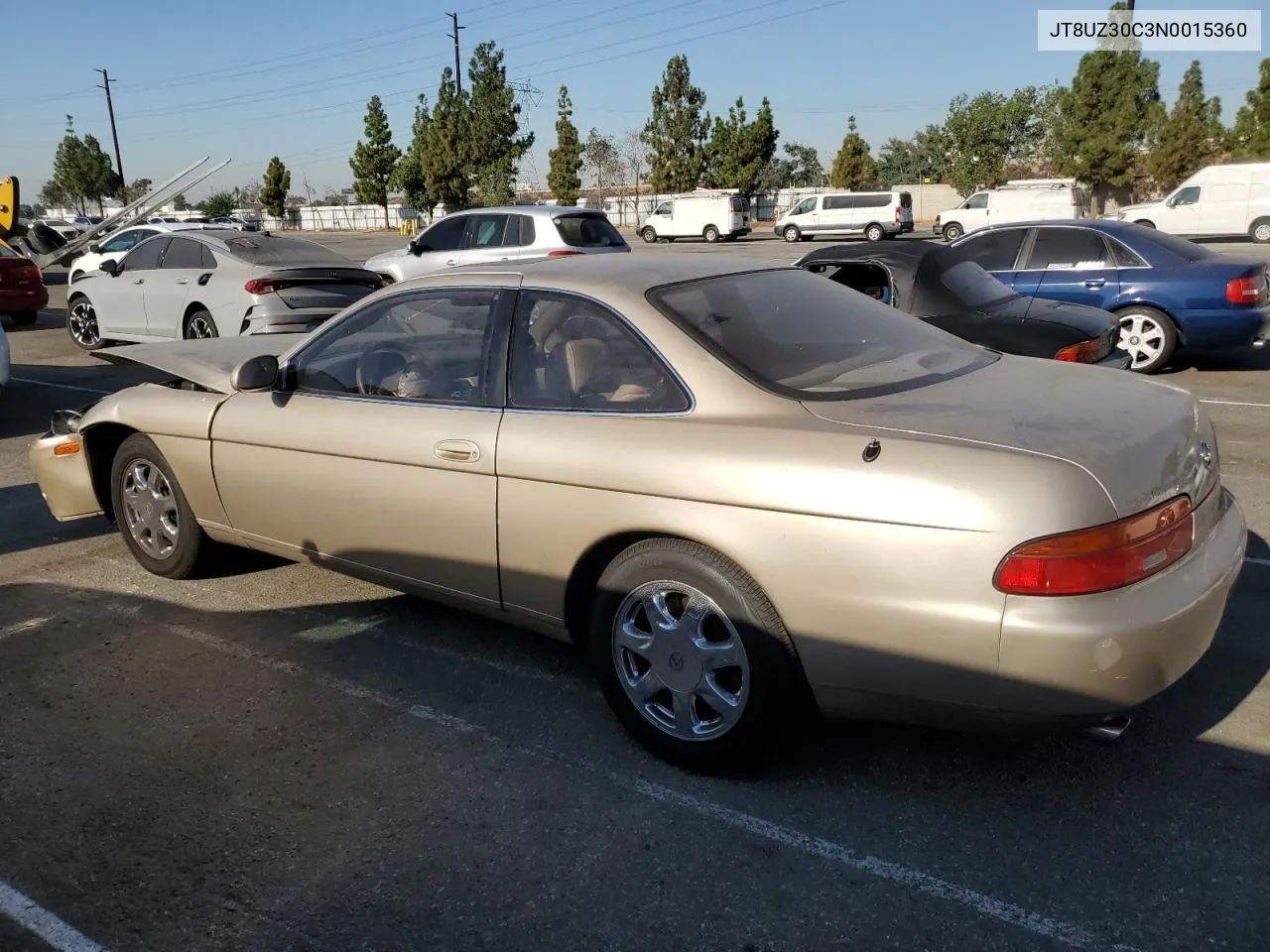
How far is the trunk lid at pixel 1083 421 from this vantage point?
2.69 meters

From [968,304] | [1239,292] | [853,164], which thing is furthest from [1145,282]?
[853,164]

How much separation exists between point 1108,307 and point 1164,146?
135 feet

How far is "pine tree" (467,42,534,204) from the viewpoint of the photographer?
5859cm

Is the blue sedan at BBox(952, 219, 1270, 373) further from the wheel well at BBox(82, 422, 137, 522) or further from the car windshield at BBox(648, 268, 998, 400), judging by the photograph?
the wheel well at BBox(82, 422, 137, 522)

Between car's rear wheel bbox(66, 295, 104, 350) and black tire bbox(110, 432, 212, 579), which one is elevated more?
car's rear wheel bbox(66, 295, 104, 350)

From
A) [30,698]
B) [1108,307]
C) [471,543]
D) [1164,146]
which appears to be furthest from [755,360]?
[1164,146]

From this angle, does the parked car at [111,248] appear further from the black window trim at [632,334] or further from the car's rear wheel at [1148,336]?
the black window trim at [632,334]

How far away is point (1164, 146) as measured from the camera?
145 feet

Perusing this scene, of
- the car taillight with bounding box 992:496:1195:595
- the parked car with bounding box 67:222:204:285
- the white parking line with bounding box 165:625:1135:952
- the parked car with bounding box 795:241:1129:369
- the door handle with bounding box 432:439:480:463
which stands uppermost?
the parked car with bounding box 67:222:204:285

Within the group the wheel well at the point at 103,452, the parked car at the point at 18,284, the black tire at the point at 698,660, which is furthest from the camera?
the parked car at the point at 18,284

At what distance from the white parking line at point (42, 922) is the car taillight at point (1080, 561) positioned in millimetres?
2465

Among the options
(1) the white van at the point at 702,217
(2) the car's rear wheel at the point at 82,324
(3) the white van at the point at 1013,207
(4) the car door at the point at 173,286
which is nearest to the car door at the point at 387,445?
(4) the car door at the point at 173,286

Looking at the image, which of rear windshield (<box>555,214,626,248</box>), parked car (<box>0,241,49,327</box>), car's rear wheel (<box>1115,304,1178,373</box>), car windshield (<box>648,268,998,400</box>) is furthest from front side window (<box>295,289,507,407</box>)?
parked car (<box>0,241,49,327</box>)

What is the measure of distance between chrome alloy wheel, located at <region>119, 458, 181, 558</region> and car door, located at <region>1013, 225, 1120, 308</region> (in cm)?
765
